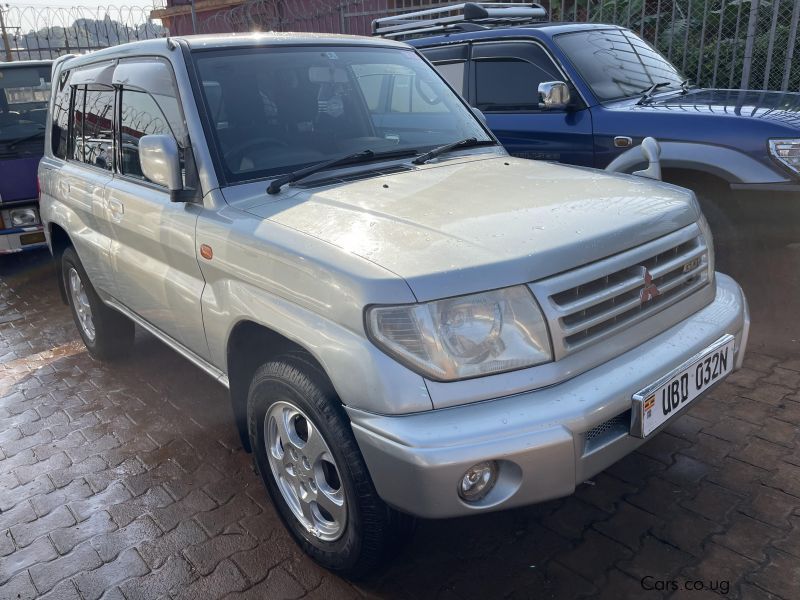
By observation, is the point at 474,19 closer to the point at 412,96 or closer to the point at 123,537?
the point at 412,96

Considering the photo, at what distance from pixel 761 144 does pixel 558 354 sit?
3.07 metres

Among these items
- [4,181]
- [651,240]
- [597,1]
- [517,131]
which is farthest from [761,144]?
[4,181]

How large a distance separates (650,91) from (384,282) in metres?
4.15

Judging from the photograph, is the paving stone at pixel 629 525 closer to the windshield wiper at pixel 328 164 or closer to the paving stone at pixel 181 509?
the paving stone at pixel 181 509

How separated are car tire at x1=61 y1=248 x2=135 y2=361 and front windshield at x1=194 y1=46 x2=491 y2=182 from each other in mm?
1951

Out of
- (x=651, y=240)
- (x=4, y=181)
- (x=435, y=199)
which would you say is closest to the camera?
(x=651, y=240)

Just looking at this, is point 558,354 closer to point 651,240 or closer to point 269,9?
point 651,240

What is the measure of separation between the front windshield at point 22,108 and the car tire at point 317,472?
5.38m

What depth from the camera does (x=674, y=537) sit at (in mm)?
2670

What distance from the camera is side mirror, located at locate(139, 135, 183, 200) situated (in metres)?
2.78

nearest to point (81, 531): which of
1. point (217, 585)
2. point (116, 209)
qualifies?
point (217, 585)

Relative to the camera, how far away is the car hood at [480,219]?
2.11m

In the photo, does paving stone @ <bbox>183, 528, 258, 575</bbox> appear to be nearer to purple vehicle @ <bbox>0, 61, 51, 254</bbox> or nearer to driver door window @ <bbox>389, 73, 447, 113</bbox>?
driver door window @ <bbox>389, 73, 447, 113</bbox>

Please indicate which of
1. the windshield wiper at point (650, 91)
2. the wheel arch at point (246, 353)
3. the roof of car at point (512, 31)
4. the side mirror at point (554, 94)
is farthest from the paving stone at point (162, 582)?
the roof of car at point (512, 31)
